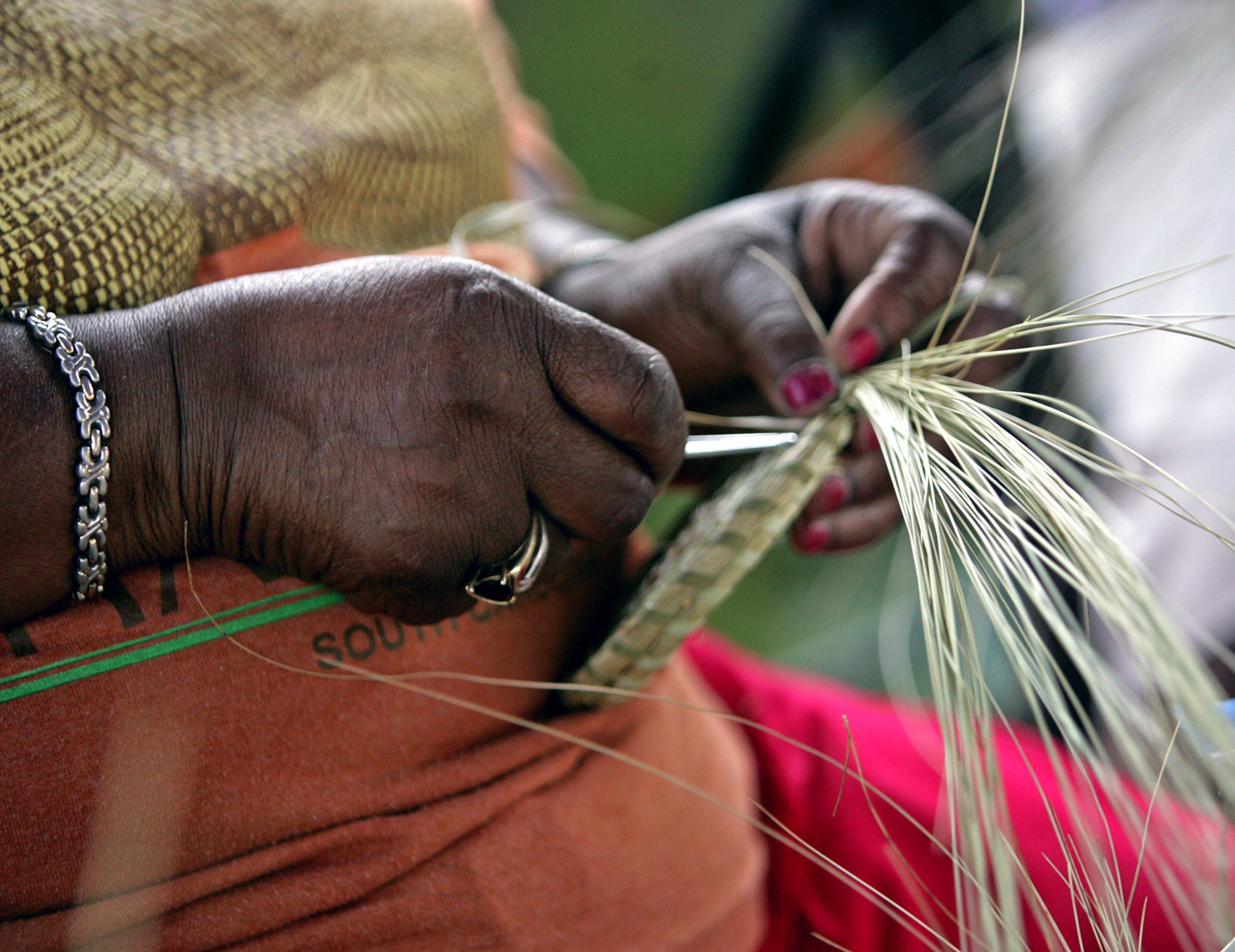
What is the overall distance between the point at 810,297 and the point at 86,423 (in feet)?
1.68

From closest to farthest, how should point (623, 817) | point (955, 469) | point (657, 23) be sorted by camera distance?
1. point (955, 469)
2. point (623, 817)
3. point (657, 23)

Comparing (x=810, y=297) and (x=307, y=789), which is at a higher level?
(x=810, y=297)

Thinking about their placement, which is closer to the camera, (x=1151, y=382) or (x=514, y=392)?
(x=514, y=392)

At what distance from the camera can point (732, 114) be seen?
6.02ft

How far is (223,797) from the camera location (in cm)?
41

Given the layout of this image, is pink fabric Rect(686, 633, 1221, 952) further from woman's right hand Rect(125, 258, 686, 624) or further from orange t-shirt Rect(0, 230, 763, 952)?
woman's right hand Rect(125, 258, 686, 624)

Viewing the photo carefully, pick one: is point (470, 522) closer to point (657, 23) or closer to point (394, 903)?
point (394, 903)

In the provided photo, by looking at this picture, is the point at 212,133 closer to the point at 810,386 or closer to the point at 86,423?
the point at 86,423

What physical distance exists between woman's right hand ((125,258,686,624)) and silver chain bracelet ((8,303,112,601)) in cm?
1

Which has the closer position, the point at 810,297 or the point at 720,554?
the point at 720,554

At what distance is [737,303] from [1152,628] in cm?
32

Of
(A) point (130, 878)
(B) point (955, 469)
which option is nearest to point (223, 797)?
(A) point (130, 878)

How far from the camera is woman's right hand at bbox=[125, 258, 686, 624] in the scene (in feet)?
1.25

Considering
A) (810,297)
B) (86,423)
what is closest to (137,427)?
(86,423)
